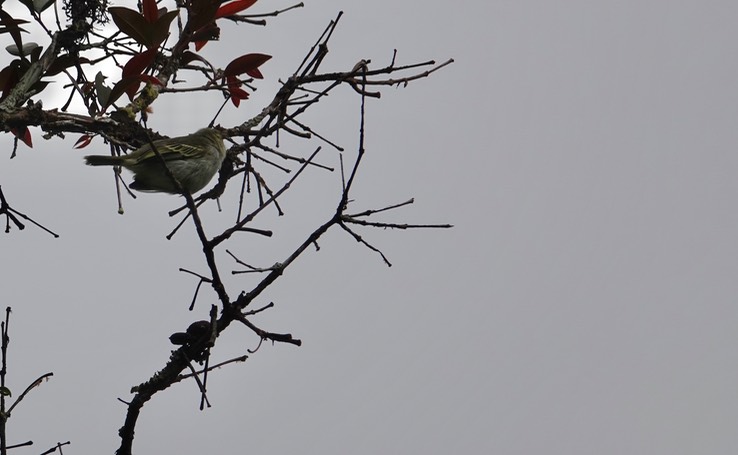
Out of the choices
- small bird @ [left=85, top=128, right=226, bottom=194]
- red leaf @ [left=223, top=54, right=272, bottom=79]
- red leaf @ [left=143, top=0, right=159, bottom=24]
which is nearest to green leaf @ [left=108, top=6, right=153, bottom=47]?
red leaf @ [left=143, top=0, right=159, bottom=24]

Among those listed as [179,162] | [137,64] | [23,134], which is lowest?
[23,134]

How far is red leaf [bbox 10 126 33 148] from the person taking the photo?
3.69 metres

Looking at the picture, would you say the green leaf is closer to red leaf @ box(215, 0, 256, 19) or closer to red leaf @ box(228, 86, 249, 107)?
red leaf @ box(215, 0, 256, 19)

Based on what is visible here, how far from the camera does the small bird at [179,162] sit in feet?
15.0

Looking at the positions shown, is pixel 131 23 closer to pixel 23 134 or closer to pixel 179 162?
pixel 23 134

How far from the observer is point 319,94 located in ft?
11.2

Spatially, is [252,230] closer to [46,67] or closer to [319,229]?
[319,229]

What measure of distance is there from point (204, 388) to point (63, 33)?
214cm

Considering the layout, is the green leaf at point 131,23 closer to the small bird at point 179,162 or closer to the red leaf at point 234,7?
the red leaf at point 234,7

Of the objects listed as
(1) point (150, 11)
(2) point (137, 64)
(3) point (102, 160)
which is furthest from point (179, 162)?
(1) point (150, 11)

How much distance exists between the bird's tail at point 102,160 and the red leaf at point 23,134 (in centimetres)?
33

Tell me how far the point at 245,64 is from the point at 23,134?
1.17m

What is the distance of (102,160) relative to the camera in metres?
4.46

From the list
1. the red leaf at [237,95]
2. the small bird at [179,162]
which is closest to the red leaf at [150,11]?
the red leaf at [237,95]
